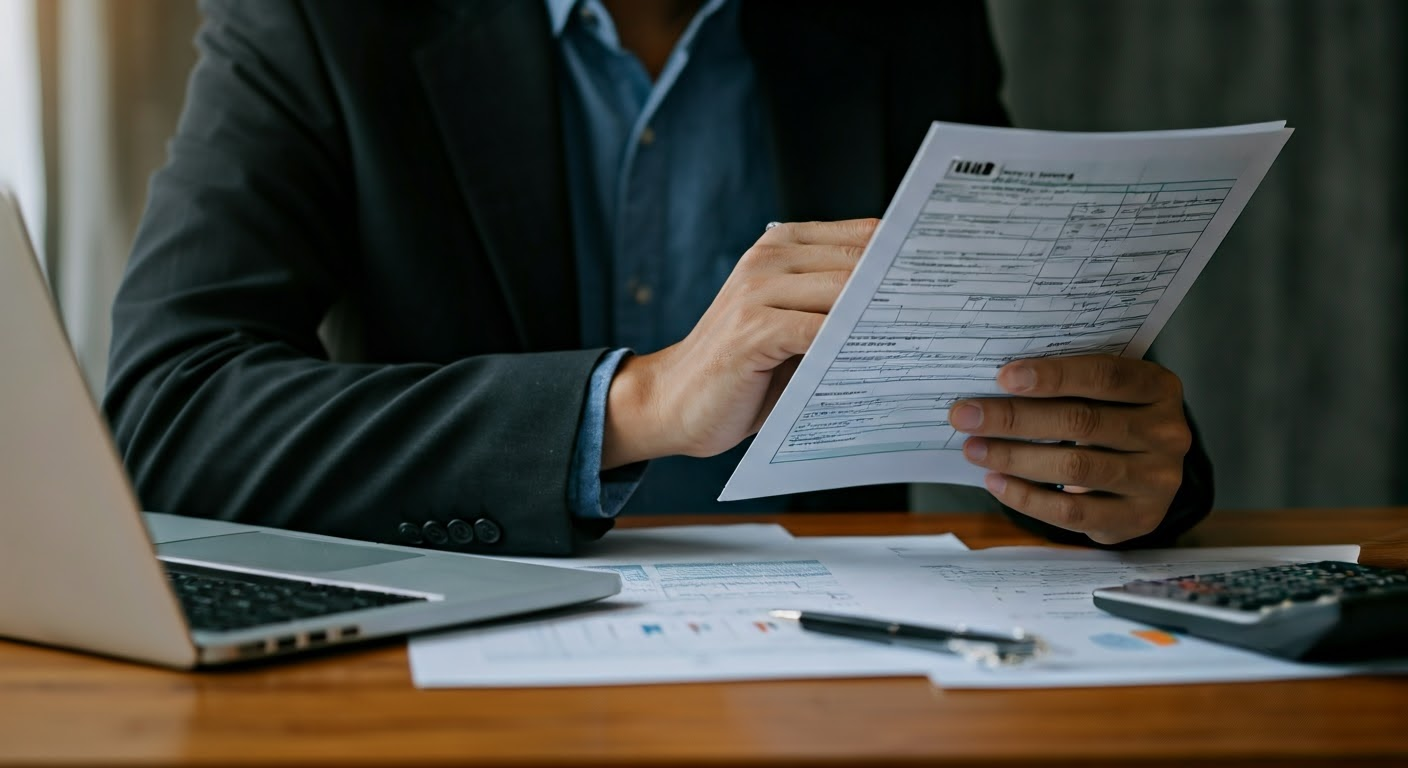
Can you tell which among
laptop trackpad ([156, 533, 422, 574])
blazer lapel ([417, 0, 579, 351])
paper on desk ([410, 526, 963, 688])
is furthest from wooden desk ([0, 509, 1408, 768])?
blazer lapel ([417, 0, 579, 351])

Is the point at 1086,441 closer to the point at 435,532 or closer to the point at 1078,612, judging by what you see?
the point at 1078,612

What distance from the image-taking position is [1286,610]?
1.81 ft

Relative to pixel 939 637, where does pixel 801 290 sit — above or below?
above

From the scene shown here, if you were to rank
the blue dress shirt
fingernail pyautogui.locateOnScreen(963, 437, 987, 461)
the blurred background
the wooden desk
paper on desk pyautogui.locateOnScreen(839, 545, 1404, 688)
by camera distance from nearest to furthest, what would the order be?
the wooden desk
paper on desk pyautogui.locateOnScreen(839, 545, 1404, 688)
fingernail pyautogui.locateOnScreen(963, 437, 987, 461)
the blue dress shirt
the blurred background

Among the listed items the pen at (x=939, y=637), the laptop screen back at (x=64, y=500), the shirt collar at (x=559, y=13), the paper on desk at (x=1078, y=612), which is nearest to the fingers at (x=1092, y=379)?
the paper on desk at (x=1078, y=612)

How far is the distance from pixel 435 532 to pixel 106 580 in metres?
0.34

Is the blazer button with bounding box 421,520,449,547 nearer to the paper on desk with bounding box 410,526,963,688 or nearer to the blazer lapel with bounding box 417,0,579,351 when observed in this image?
the paper on desk with bounding box 410,526,963,688

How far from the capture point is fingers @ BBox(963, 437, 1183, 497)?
81cm

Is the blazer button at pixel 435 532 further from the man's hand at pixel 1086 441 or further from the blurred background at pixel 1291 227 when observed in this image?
the blurred background at pixel 1291 227

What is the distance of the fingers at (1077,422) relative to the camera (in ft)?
2.52

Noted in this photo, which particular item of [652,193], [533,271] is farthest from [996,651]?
[652,193]

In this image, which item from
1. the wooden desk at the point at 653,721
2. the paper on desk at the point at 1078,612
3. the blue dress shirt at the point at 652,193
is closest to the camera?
the wooden desk at the point at 653,721

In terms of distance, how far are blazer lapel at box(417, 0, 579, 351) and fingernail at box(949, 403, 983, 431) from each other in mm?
515

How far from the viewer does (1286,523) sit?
3.29 feet
